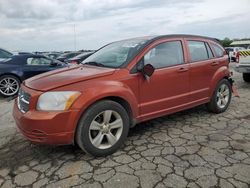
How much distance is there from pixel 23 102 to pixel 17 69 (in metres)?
5.98

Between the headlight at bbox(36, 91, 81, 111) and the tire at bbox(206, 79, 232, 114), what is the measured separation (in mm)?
3146

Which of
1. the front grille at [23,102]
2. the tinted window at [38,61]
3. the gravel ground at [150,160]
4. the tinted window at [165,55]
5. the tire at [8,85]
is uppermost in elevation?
the tinted window at [165,55]

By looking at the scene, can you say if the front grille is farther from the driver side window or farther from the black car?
the driver side window

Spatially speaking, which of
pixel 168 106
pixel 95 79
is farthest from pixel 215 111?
pixel 95 79

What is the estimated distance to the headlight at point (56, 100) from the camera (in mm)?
3791

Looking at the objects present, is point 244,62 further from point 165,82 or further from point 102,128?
point 102,128

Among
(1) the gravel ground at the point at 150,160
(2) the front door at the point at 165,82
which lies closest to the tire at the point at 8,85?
(1) the gravel ground at the point at 150,160

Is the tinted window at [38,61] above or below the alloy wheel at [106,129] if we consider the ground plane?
above

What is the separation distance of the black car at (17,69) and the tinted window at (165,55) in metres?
6.03

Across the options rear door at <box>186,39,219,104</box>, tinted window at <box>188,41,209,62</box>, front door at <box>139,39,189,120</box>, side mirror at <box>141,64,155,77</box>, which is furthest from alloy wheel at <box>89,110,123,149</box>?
tinted window at <box>188,41,209,62</box>

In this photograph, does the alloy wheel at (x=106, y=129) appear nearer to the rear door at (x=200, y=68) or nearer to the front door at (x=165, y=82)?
the front door at (x=165, y=82)

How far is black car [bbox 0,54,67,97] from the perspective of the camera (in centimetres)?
948

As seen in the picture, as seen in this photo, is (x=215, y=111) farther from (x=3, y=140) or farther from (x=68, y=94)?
(x=3, y=140)

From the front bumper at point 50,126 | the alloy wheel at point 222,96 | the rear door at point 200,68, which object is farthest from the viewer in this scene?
the alloy wheel at point 222,96
